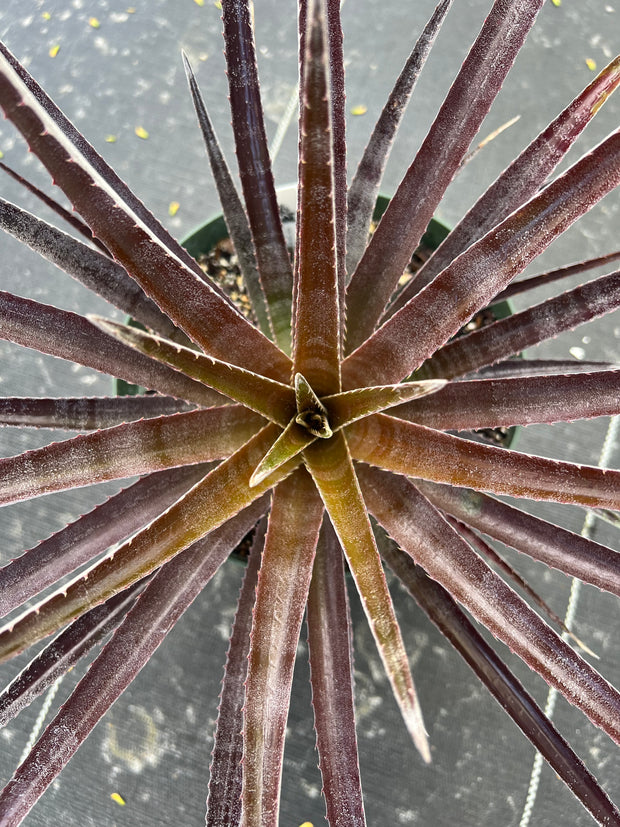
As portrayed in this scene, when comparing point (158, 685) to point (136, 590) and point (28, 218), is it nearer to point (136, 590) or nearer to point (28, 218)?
point (136, 590)

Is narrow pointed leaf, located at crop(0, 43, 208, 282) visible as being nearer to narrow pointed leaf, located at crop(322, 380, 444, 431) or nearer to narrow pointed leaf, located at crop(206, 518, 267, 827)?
narrow pointed leaf, located at crop(322, 380, 444, 431)

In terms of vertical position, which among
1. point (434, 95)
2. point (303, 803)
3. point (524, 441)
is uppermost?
point (434, 95)

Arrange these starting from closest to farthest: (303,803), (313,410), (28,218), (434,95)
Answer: (313,410) < (28,218) < (303,803) < (434,95)

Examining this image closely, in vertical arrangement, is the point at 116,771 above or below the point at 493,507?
below

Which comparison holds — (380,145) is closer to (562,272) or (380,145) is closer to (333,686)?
(562,272)

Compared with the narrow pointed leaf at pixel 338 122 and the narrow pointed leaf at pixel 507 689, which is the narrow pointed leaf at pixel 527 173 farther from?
the narrow pointed leaf at pixel 507 689

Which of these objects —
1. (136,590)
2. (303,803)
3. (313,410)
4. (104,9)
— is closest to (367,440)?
Result: (313,410)

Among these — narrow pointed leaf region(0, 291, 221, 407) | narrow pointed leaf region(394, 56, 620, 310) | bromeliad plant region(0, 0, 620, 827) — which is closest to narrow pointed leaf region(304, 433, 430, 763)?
bromeliad plant region(0, 0, 620, 827)

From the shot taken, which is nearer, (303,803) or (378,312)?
(378,312)
